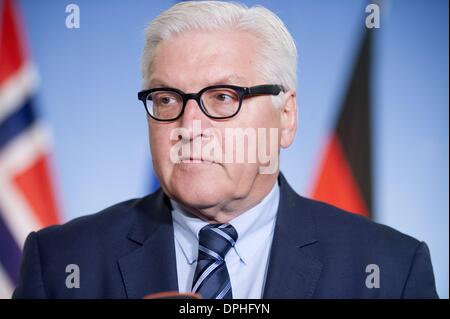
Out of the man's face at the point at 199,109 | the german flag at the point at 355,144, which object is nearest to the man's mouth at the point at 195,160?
the man's face at the point at 199,109

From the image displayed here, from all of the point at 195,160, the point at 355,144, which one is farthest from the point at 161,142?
the point at 355,144

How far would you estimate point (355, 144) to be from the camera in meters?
2.04

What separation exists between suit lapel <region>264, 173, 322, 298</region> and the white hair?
0.98ft

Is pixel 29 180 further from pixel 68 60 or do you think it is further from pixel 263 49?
pixel 263 49

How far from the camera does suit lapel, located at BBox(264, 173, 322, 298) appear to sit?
1.41 m

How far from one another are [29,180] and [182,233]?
2.78ft

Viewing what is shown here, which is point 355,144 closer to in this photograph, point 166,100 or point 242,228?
point 242,228

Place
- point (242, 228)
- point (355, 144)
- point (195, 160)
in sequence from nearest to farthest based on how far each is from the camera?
point (195, 160)
point (242, 228)
point (355, 144)

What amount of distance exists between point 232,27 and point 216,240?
0.51 m

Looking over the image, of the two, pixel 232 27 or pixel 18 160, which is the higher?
pixel 232 27
